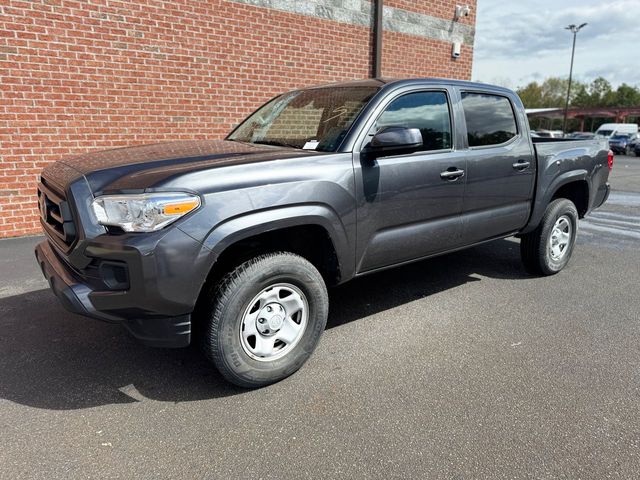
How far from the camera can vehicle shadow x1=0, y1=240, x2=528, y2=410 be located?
2.76 m

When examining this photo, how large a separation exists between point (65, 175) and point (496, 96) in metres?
3.58

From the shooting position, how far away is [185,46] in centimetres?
692

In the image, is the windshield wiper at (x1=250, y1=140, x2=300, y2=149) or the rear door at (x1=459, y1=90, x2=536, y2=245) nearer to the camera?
the windshield wiper at (x1=250, y1=140, x2=300, y2=149)

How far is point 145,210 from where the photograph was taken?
2324 mm

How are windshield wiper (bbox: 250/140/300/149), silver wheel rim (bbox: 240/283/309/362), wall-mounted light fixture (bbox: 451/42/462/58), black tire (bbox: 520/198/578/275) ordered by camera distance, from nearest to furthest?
silver wheel rim (bbox: 240/283/309/362) < windshield wiper (bbox: 250/140/300/149) < black tire (bbox: 520/198/578/275) < wall-mounted light fixture (bbox: 451/42/462/58)

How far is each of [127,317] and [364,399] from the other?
4.54 feet

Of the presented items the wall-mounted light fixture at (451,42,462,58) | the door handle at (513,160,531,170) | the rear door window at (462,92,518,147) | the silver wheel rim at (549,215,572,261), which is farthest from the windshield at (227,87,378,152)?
the wall-mounted light fixture at (451,42,462,58)

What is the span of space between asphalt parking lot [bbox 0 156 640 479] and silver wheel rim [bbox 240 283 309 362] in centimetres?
23

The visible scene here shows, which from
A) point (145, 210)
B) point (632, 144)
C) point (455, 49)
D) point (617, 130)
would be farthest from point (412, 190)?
point (617, 130)

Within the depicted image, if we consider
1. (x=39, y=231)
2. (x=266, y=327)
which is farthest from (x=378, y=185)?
(x=39, y=231)

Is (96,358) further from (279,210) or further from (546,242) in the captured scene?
(546,242)

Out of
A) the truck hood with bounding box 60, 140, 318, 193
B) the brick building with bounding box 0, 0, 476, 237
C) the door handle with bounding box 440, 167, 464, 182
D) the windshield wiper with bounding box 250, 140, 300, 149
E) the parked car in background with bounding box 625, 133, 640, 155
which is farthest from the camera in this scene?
the parked car in background with bounding box 625, 133, 640, 155

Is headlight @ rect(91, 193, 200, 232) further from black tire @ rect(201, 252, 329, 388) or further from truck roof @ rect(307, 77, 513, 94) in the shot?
truck roof @ rect(307, 77, 513, 94)

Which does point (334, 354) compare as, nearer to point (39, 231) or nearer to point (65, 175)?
point (65, 175)
